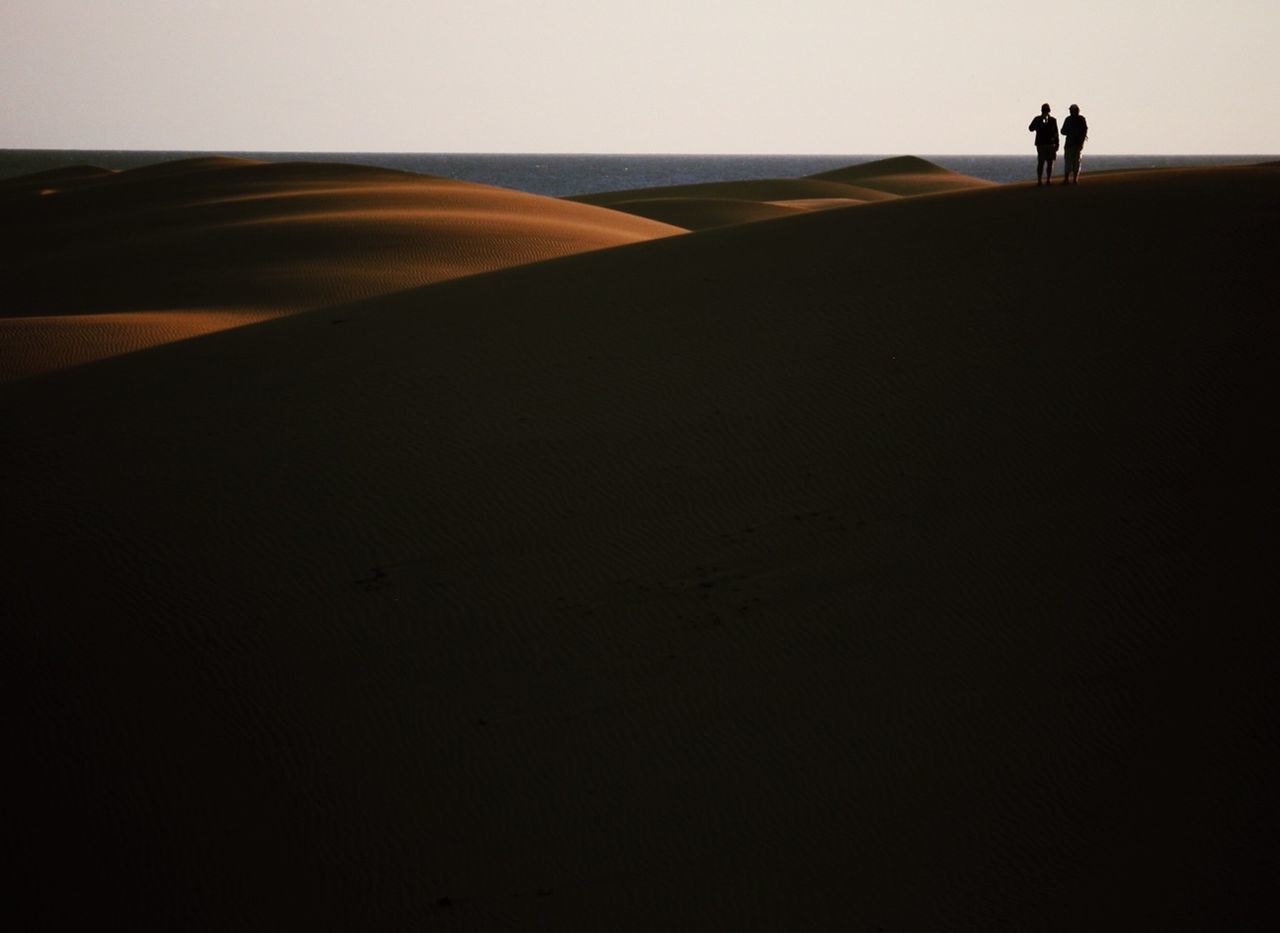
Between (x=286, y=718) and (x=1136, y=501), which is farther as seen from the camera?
(x=1136, y=501)

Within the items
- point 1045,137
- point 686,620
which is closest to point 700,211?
point 1045,137

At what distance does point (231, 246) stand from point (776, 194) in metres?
27.7

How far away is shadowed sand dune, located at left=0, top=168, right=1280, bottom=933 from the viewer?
15.3 feet

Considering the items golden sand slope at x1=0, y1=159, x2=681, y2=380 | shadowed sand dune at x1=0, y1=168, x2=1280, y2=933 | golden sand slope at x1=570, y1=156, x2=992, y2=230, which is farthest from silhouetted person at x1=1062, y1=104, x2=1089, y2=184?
golden sand slope at x1=570, y1=156, x2=992, y2=230

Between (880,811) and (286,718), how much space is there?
2.60m

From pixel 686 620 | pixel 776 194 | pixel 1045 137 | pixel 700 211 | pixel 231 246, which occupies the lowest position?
pixel 686 620

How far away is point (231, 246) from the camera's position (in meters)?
19.5

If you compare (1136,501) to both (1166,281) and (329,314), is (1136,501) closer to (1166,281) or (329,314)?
(1166,281)

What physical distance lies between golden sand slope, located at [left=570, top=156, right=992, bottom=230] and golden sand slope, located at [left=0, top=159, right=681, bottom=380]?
8.24 metres

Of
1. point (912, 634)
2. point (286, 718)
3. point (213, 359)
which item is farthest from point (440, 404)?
point (912, 634)

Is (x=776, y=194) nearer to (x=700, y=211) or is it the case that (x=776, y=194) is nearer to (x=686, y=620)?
(x=700, y=211)

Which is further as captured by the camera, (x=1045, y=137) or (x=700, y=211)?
(x=700, y=211)

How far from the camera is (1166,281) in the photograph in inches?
369

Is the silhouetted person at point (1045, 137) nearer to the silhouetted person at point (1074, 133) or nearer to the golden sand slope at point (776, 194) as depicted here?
the silhouetted person at point (1074, 133)
